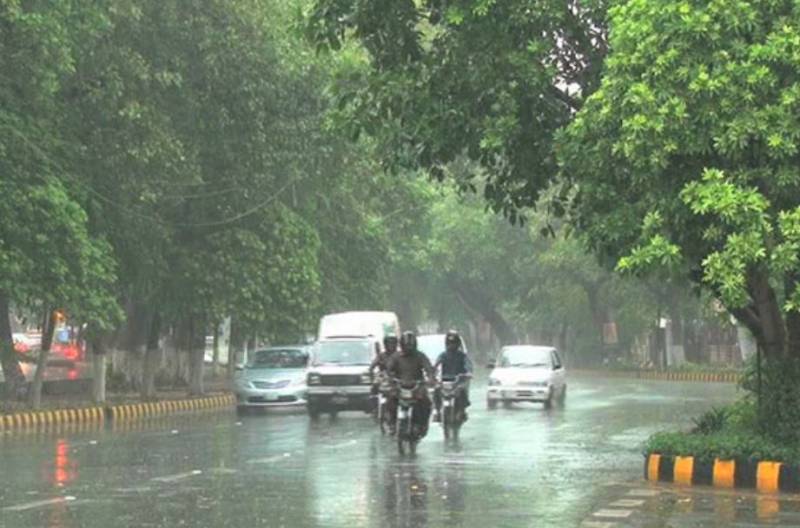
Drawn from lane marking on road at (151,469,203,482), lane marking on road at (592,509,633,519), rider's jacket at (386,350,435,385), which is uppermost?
rider's jacket at (386,350,435,385)

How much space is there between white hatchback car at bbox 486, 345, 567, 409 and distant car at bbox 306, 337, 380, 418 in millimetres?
4556

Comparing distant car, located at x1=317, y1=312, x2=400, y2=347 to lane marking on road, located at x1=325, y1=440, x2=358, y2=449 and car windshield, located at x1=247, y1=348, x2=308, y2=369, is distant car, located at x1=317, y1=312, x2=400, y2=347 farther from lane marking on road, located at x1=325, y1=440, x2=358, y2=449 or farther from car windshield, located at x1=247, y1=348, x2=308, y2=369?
lane marking on road, located at x1=325, y1=440, x2=358, y2=449

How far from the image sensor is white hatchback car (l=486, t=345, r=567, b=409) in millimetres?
29984

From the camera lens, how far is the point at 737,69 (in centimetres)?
1209

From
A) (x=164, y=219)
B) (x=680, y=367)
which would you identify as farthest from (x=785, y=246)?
(x=680, y=367)

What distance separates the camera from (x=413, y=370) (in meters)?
17.8

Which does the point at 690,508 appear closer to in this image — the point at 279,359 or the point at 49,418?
the point at 49,418

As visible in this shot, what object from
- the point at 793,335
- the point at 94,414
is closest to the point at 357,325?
the point at 94,414

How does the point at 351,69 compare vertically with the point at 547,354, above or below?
above

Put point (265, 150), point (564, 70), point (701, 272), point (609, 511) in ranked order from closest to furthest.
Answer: point (609, 511) < point (701, 272) < point (564, 70) < point (265, 150)

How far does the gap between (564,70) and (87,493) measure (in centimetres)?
760

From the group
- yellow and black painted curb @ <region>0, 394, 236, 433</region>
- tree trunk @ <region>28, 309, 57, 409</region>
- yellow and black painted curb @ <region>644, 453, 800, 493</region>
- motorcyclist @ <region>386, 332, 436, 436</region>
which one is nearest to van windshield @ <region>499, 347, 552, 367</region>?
yellow and black painted curb @ <region>0, 394, 236, 433</region>

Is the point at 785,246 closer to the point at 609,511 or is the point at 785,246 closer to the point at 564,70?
the point at 609,511

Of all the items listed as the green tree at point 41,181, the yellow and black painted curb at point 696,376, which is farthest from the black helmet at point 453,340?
the yellow and black painted curb at point 696,376
